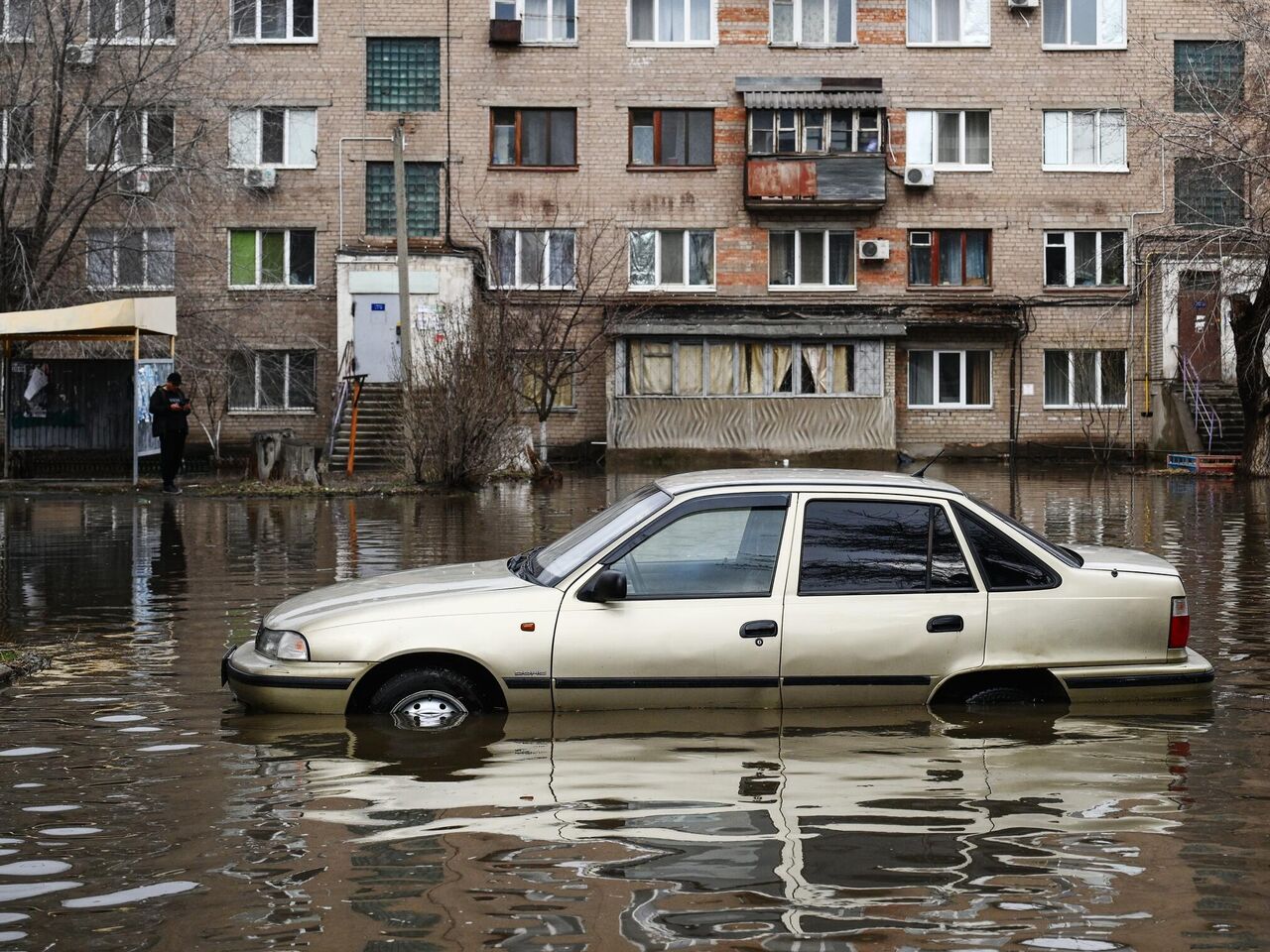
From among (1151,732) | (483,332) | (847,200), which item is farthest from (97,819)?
(847,200)

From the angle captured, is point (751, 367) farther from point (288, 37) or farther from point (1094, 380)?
point (288, 37)

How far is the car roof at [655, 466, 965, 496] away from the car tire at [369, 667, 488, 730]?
4.64 ft

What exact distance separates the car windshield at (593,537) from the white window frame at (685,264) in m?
35.1

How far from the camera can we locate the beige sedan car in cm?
790

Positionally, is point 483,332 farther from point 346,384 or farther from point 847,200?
point 847,200

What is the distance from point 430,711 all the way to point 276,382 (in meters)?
36.7

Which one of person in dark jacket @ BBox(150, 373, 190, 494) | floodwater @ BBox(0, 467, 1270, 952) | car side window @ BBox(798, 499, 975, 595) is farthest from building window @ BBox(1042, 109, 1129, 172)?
car side window @ BBox(798, 499, 975, 595)

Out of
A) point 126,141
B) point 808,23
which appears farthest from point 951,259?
point 126,141

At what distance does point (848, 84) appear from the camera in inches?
1695

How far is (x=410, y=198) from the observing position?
143 ft

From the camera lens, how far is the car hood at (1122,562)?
331 inches

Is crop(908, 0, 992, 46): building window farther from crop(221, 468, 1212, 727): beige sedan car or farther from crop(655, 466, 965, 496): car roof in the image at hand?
crop(221, 468, 1212, 727): beige sedan car

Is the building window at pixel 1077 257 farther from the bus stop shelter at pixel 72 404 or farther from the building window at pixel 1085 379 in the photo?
the bus stop shelter at pixel 72 404

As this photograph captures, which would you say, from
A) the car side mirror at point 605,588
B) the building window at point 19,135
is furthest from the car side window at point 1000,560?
the building window at point 19,135
